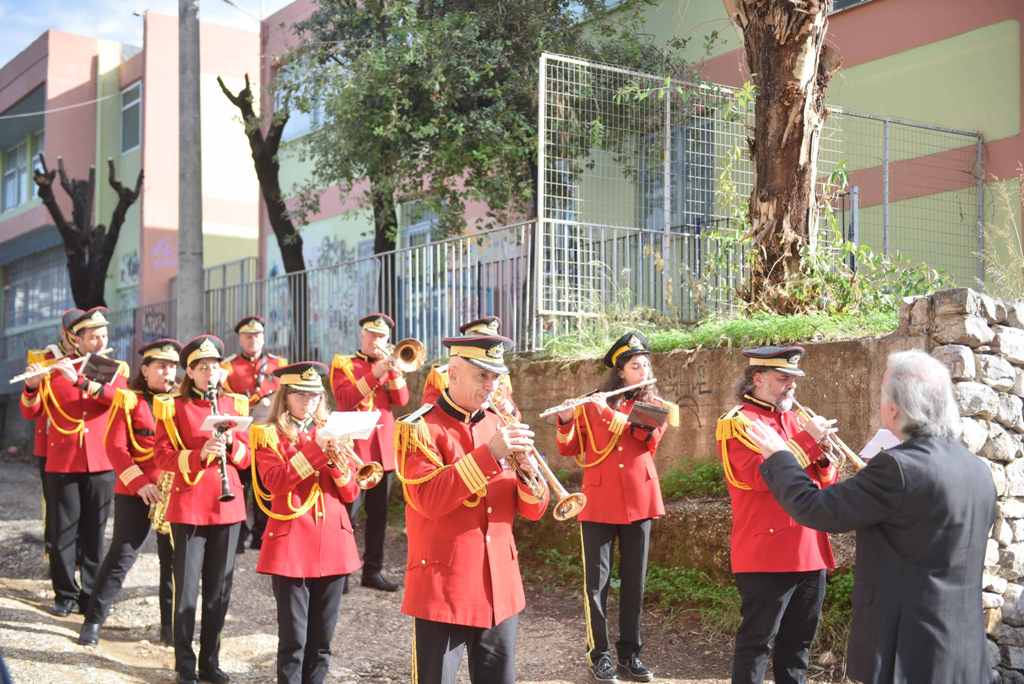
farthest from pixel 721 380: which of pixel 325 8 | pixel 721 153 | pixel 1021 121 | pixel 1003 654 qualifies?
pixel 325 8

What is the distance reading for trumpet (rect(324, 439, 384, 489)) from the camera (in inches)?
241

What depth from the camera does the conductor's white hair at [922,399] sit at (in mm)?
4242

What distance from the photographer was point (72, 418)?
29.2 ft

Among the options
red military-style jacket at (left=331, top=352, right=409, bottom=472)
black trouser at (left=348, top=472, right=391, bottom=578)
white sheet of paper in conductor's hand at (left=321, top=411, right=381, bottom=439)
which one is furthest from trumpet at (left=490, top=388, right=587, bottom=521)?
black trouser at (left=348, top=472, right=391, bottom=578)

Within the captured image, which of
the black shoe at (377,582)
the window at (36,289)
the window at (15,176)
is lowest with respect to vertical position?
the black shoe at (377,582)

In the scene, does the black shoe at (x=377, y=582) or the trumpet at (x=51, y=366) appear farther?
the black shoe at (x=377, y=582)

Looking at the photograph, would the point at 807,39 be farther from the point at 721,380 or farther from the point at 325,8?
the point at 325,8

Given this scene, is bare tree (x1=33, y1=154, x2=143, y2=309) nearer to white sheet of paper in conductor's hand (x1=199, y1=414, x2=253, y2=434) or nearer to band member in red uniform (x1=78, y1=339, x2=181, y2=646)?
band member in red uniform (x1=78, y1=339, x2=181, y2=646)

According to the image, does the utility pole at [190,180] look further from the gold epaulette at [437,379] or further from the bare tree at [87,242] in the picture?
the bare tree at [87,242]

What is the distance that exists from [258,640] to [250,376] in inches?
127

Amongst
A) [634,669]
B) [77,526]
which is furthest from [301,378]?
[77,526]

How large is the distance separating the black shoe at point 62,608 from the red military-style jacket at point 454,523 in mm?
4814

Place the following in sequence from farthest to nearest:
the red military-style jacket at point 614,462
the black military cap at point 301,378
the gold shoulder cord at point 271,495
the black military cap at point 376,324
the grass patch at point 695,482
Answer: the black military cap at point 376,324, the grass patch at point 695,482, the red military-style jacket at point 614,462, the black military cap at point 301,378, the gold shoulder cord at point 271,495

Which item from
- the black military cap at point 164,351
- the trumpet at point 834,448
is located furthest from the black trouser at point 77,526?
the trumpet at point 834,448
